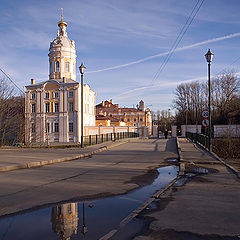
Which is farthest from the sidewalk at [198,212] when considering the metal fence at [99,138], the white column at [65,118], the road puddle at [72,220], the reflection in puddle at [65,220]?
the white column at [65,118]

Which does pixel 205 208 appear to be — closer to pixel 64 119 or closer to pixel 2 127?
pixel 2 127

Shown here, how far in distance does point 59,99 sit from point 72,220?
4454cm

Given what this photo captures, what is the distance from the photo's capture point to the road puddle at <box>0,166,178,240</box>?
14.0 ft

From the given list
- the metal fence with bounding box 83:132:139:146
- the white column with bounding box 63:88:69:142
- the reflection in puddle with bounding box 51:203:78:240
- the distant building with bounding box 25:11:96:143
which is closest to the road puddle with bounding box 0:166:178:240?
the reflection in puddle with bounding box 51:203:78:240

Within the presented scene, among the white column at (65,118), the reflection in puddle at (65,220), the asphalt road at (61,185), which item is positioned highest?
the white column at (65,118)

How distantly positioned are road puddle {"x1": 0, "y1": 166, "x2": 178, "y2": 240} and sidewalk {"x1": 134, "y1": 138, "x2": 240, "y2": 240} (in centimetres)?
53

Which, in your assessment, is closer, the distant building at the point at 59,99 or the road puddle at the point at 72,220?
the road puddle at the point at 72,220

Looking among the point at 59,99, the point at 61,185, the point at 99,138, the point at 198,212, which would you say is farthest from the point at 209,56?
the point at 59,99

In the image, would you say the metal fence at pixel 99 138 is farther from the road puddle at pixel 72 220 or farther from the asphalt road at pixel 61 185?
the road puddle at pixel 72 220

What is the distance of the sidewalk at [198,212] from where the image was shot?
13.6 ft

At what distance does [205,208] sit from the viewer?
544 centimetres

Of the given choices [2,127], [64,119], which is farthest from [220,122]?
[2,127]

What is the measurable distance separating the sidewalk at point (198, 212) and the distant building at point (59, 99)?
3971cm

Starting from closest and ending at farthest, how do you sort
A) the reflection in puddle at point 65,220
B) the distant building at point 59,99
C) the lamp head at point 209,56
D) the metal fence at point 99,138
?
the reflection in puddle at point 65,220 → the lamp head at point 209,56 → the metal fence at point 99,138 → the distant building at point 59,99
